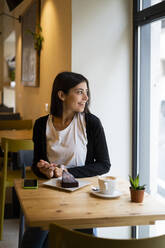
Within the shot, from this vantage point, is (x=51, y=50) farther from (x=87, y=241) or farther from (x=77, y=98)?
(x=87, y=241)

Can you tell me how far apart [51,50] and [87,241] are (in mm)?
3073

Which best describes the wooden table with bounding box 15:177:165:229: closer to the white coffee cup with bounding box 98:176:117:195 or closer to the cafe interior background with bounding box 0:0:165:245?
the white coffee cup with bounding box 98:176:117:195

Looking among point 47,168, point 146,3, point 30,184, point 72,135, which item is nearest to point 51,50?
point 146,3

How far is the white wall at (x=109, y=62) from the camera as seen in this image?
9.78 feet

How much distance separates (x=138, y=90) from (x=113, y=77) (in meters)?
0.23

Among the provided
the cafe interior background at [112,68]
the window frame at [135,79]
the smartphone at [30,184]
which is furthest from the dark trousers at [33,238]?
the window frame at [135,79]

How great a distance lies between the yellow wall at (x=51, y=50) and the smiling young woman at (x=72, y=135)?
3.08ft

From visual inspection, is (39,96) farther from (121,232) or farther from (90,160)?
(90,160)

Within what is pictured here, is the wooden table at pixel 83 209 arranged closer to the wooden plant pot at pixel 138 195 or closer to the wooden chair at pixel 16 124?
the wooden plant pot at pixel 138 195

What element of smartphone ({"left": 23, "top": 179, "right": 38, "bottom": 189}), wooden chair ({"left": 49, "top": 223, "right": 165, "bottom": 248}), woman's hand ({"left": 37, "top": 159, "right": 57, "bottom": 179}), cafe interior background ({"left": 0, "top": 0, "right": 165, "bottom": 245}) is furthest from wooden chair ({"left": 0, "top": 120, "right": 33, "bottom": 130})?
wooden chair ({"left": 49, "top": 223, "right": 165, "bottom": 248})

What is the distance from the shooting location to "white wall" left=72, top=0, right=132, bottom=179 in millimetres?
2982

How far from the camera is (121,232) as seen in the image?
3061 mm

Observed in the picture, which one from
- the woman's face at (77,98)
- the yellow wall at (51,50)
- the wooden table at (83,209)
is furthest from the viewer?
the yellow wall at (51,50)

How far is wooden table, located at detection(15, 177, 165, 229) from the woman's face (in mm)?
555
